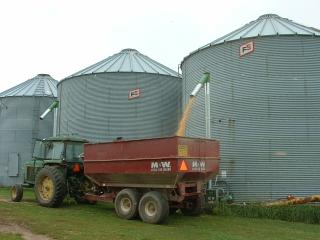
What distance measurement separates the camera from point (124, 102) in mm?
24625

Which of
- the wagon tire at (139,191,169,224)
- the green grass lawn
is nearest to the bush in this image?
the green grass lawn

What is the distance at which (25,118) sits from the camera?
3347 centimetres

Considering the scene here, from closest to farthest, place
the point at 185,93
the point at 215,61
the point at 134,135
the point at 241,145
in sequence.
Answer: the point at 241,145
the point at 215,61
the point at 185,93
the point at 134,135

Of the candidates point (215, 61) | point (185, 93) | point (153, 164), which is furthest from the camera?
point (185, 93)

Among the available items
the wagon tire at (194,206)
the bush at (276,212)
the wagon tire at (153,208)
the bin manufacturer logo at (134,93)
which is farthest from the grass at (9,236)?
the bin manufacturer logo at (134,93)

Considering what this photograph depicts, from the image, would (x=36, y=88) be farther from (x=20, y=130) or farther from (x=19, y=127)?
(x=20, y=130)

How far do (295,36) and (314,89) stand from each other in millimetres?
2128

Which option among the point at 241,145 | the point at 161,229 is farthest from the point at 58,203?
the point at 241,145

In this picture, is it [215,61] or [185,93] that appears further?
[185,93]

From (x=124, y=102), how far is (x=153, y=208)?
1136 centimetres

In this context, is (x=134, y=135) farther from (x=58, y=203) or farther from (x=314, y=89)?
(x=314, y=89)

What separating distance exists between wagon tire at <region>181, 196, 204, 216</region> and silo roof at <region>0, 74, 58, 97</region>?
20856 millimetres

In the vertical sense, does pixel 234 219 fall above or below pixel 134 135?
below

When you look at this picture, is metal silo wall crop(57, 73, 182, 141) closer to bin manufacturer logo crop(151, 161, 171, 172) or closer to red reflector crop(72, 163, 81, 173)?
red reflector crop(72, 163, 81, 173)
